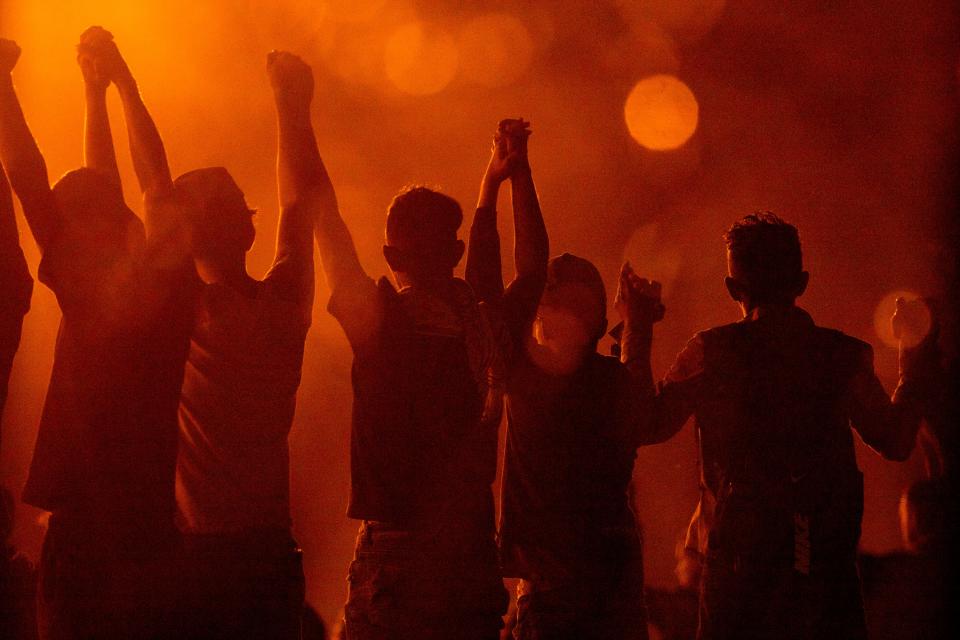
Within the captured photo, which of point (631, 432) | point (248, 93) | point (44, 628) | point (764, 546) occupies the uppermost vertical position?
point (248, 93)

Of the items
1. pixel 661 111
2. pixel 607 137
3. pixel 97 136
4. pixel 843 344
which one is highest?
pixel 661 111

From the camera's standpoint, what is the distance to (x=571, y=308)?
96.2 inches

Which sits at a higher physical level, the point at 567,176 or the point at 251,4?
the point at 251,4

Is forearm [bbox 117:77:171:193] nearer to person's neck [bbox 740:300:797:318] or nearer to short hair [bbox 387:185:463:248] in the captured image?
short hair [bbox 387:185:463:248]

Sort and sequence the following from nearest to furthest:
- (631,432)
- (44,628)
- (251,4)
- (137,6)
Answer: (44,628)
(631,432)
(137,6)
(251,4)

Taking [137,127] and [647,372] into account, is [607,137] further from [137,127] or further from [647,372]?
[137,127]

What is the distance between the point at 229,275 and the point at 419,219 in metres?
0.39

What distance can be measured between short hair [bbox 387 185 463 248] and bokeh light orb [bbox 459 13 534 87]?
175 inches

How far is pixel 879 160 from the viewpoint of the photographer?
21.0 feet

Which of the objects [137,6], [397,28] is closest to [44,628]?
[137,6]

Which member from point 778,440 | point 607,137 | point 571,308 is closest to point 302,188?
point 571,308

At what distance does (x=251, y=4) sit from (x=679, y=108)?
8.64 feet

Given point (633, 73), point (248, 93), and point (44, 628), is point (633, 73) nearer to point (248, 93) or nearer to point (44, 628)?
point (248, 93)

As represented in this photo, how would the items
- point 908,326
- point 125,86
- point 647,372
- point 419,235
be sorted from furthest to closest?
1. point 647,372
2. point 908,326
3. point 125,86
4. point 419,235
